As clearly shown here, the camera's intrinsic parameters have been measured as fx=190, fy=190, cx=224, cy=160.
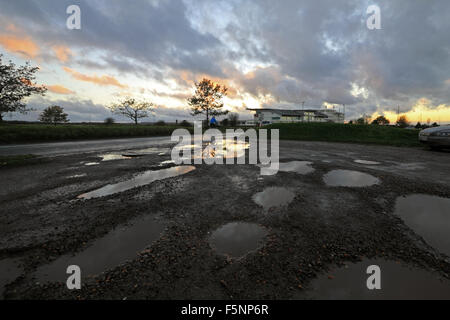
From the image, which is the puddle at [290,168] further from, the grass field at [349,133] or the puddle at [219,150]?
the grass field at [349,133]

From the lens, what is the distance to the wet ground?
1786 millimetres

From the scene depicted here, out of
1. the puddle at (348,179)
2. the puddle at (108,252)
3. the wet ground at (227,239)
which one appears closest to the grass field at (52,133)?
the wet ground at (227,239)

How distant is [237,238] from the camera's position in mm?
2574

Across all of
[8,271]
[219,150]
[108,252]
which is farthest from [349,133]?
[8,271]

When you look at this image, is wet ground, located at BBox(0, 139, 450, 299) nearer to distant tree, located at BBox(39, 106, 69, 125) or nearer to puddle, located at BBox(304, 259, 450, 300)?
puddle, located at BBox(304, 259, 450, 300)

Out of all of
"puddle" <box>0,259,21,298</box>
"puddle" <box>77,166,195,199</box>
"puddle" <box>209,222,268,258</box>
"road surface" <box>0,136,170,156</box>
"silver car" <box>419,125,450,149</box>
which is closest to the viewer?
"puddle" <box>0,259,21,298</box>

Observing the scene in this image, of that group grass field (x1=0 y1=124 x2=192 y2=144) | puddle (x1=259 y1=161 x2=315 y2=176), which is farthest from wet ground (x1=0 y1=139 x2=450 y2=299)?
grass field (x1=0 y1=124 x2=192 y2=144)

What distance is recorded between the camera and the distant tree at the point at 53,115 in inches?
2147

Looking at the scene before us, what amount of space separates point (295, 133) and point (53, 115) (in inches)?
2665

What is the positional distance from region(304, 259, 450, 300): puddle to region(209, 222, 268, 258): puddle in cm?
80

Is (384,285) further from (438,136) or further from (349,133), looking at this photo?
(349,133)

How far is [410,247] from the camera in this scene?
2314 mm
